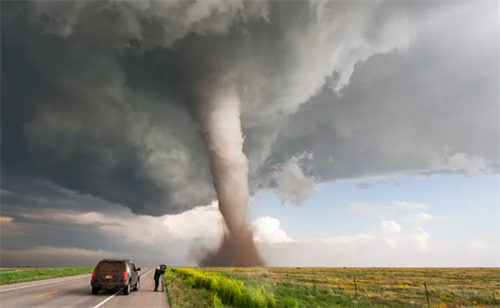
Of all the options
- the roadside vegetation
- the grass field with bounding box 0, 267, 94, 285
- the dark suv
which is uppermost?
the dark suv

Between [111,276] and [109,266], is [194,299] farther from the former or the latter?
[109,266]

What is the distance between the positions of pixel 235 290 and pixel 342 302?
727 centimetres

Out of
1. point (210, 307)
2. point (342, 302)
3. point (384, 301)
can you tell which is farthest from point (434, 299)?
point (210, 307)

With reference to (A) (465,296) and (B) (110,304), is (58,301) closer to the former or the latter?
(B) (110,304)

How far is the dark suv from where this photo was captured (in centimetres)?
1686

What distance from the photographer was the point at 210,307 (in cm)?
1338

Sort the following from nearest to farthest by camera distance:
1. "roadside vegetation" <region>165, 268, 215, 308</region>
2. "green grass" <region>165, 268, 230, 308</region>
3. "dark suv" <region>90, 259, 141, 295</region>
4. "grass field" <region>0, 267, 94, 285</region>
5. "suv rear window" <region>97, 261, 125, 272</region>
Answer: "green grass" <region>165, 268, 230, 308</region>, "roadside vegetation" <region>165, 268, 215, 308</region>, "dark suv" <region>90, 259, 141, 295</region>, "suv rear window" <region>97, 261, 125, 272</region>, "grass field" <region>0, 267, 94, 285</region>

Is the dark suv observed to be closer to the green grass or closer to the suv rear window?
the suv rear window

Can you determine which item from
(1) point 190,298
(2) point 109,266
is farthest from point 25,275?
(1) point 190,298

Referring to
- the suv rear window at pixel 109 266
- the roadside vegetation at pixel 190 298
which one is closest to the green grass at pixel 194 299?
the roadside vegetation at pixel 190 298

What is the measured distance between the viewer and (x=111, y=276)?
17031 mm

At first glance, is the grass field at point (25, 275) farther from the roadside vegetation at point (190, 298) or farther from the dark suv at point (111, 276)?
the roadside vegetation at point (190, 298)

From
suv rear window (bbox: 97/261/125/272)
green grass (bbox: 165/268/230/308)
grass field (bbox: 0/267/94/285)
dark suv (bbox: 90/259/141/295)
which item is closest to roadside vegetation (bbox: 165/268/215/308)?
green grass (bbox: 165/268/230/308)

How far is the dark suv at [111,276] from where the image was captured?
55.3 ft
